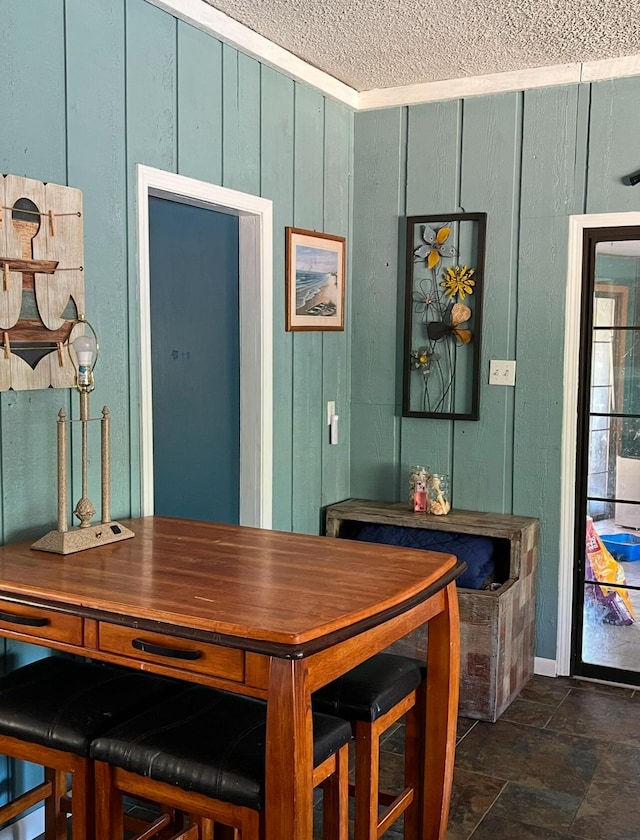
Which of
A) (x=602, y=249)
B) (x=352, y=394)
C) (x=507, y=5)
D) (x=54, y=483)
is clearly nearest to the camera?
(x=54, y=483)

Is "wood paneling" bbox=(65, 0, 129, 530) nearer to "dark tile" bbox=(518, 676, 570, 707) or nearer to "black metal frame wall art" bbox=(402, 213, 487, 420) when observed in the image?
"black metal frame wall art" bbox=(402, 213, 487, 420)

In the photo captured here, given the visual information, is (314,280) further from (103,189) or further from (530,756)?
(530,756)

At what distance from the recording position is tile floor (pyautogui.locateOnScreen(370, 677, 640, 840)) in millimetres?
2646

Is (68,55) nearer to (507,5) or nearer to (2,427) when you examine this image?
(2,427)

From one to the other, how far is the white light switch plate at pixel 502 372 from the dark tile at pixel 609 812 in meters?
1.64

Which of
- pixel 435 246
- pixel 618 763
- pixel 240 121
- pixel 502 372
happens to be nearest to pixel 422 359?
pixel 502 372

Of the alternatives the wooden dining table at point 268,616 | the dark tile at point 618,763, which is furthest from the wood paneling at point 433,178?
the wooden dining table at point 268,616

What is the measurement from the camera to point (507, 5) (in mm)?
2977

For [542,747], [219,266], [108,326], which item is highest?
[219,266]

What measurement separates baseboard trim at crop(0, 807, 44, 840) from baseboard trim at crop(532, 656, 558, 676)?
7.08 feet

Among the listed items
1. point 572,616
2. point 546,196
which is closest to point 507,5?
point 546,196

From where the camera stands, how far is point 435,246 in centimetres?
393

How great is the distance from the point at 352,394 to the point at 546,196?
1.23m

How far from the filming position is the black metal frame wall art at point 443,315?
3.86 metres
